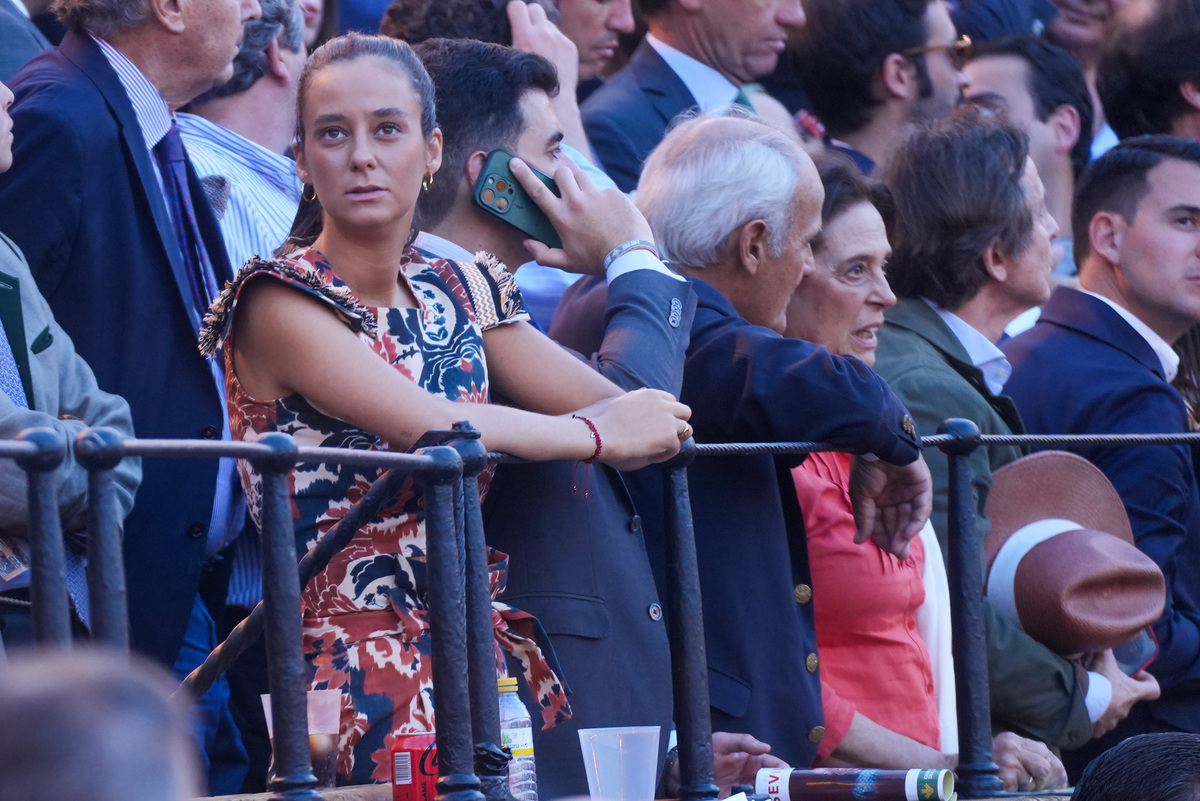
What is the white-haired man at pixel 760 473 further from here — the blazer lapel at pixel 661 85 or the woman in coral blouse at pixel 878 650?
the blazer lapel at pixel 661 85

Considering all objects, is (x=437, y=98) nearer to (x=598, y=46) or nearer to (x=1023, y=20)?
(x=598, y=46)

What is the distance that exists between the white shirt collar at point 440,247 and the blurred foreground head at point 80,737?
9.06 ft

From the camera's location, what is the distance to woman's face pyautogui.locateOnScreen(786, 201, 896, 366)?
4.39 metres

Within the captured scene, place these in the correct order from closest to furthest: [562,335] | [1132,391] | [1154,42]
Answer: [562,335], [1132,391], [1154,42]

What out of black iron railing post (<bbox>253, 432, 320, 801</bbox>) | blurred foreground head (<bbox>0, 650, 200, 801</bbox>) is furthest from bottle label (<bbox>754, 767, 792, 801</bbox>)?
blurred foreground head (<bbox>0, 650, 200, 801</bbox>)

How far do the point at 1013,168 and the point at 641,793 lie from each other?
2.78 metres

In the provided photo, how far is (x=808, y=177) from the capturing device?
4.22 meters

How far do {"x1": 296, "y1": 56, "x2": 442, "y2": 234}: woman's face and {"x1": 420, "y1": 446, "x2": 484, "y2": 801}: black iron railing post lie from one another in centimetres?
69

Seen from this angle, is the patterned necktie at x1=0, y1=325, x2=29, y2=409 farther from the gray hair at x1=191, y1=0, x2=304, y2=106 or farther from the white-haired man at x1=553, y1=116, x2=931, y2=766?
the gray hair at x1=191, y1=0, x2=304, y2=106

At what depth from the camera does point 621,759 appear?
3.13 meters

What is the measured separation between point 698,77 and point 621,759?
3555 mm

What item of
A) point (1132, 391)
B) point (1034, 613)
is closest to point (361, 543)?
point (1034, 613)

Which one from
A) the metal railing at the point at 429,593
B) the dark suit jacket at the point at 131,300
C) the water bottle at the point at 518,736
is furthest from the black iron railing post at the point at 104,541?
the dark suit jacket at the point at 131,300

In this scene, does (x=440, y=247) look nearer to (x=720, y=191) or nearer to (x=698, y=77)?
(x=720, y=191)
